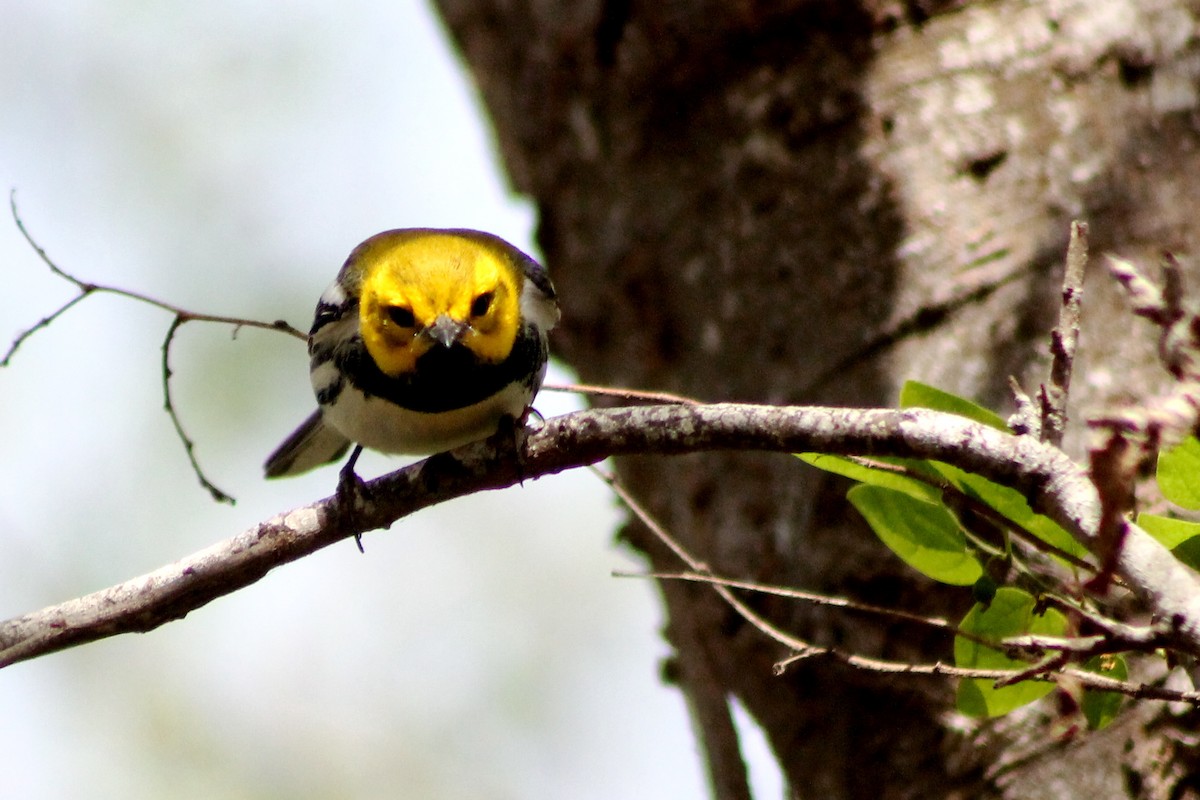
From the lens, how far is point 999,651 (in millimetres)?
1935

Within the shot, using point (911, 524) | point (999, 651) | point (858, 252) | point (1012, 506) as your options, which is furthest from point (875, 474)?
point (858, 252)

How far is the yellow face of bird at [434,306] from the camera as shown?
3158 mm

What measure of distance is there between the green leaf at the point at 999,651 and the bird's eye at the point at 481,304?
170 cm

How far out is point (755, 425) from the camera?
1.82 meters

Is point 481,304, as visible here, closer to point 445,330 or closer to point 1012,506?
point 445,330

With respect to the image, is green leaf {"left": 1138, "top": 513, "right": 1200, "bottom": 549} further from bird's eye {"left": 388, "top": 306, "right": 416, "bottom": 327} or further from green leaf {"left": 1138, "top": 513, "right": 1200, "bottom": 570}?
bird's eye {"left": 388, "top": 306, "right": 416, "bottom": 327}

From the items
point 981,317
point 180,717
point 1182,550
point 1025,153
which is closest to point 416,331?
point 981,317

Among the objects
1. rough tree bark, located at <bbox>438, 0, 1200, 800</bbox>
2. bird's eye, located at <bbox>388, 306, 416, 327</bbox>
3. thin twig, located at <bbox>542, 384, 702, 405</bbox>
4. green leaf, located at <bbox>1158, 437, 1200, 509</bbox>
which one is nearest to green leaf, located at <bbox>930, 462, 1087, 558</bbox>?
green leaf, located at <bbox>1158, 437, 1200, 509</bbox>

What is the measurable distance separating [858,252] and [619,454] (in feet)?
4.57

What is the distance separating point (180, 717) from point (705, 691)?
21.5 ft

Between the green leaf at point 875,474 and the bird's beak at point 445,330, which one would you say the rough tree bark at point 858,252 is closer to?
the bird's beak at point 445,330

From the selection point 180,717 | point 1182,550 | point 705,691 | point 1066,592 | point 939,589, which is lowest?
point 180,717

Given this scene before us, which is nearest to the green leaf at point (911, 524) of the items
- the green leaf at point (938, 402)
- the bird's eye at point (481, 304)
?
the green leaf at point (938, 402)

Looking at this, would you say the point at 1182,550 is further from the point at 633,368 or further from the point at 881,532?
the point at 633,368
